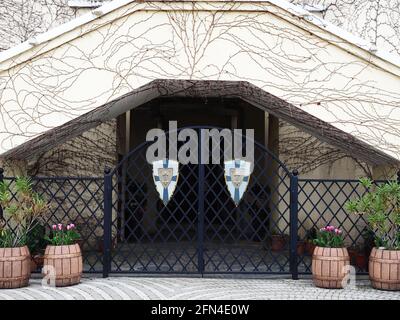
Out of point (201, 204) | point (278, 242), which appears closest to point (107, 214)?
point (201, 204)

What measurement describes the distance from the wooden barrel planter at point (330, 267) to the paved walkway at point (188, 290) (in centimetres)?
13

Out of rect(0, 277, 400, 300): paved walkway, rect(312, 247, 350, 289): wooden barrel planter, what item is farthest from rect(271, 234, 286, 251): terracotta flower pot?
rect(312, 247, 350, 289): wooden barrel planter

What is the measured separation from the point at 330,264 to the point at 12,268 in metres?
4.51

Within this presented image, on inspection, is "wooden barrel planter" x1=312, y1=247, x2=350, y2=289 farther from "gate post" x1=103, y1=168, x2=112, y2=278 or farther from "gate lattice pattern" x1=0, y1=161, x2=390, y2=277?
"gate post" x1=103, y1=168, x2=112, y2=278

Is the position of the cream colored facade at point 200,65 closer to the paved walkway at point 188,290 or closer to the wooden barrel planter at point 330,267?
the wooden barrel planter at point 330,267

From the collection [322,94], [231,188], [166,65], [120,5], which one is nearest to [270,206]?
[231,188]

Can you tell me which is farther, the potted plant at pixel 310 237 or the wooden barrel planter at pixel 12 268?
the potted plant at pixel 310 237

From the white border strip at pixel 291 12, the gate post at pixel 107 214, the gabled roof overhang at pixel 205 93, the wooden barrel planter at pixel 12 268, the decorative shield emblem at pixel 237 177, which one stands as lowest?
the wooden barrel planter at pixel 12 268

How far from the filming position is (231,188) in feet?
24.6

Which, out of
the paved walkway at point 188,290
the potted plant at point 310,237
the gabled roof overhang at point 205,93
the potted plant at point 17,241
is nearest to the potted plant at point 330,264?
the paved walkway at point 188,290

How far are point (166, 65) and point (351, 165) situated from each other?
486 cm

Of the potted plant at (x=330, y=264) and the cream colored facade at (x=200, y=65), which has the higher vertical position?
the cream colored facade at (x=200, y=65)

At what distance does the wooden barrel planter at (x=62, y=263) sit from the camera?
21.6 ft

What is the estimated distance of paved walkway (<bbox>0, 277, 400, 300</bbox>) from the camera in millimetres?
6172
